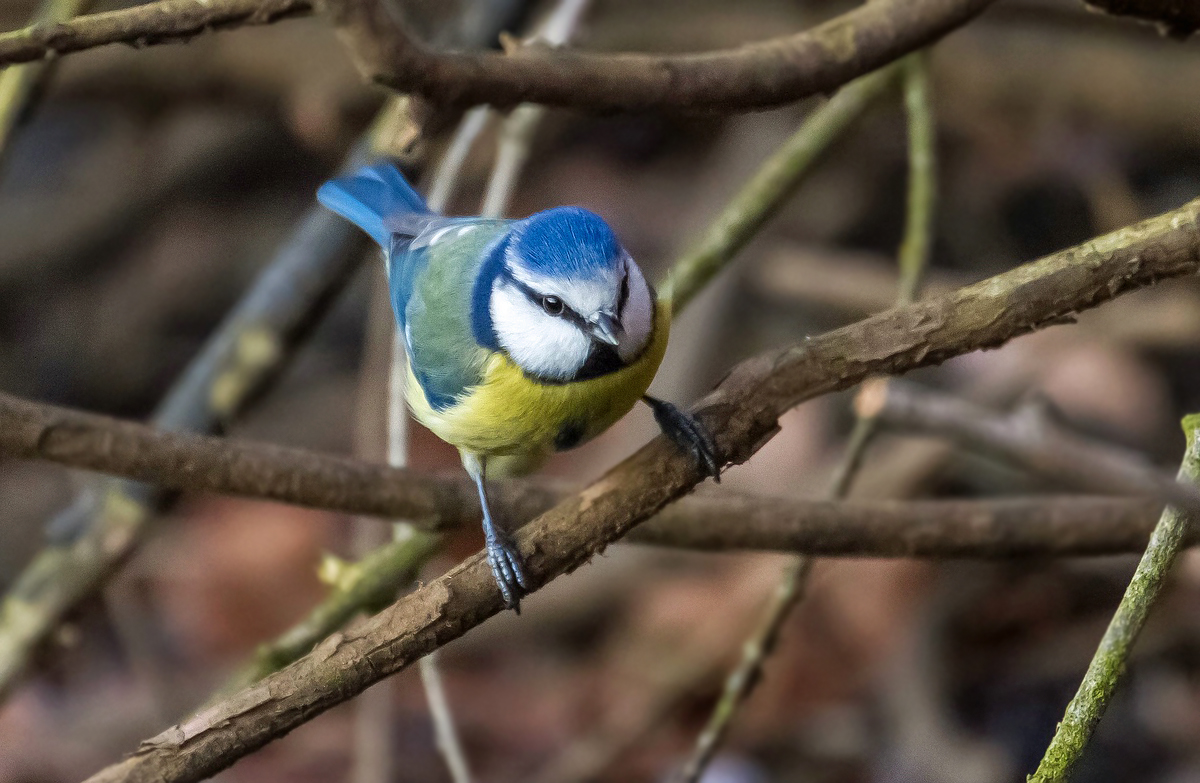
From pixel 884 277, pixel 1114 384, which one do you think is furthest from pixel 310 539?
pixel 1114 384

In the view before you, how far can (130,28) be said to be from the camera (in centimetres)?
94

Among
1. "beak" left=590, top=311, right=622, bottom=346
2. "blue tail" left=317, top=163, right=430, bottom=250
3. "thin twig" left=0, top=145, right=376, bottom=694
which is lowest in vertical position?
"thin twig" left=0, top=145, right=376, bottom=694

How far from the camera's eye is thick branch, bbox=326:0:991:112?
0.88m

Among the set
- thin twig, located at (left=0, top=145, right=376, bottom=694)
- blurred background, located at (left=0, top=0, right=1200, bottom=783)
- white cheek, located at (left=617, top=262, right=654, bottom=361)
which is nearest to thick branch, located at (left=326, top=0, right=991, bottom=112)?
white cheek, located at (left=617, top=262, right=654, bottom=361)

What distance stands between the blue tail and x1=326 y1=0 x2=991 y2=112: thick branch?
69 cm

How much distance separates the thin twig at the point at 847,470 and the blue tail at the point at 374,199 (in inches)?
28.4

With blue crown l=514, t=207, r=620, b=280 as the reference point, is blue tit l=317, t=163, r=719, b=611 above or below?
below

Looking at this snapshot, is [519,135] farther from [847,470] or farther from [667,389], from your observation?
[667,389]

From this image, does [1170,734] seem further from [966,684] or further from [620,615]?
[620,615]

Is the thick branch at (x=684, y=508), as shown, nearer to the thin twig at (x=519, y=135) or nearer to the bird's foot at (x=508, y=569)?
the bird's foot at (x=508, y=569)

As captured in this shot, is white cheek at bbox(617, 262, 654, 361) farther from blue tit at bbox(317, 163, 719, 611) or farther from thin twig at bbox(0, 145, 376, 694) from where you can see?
thin twig at bbox(0, 145, 376, 694)

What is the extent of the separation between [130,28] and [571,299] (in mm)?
500

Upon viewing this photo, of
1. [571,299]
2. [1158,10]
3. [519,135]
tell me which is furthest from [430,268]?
[1158,10]

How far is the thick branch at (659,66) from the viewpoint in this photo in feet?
2.90
